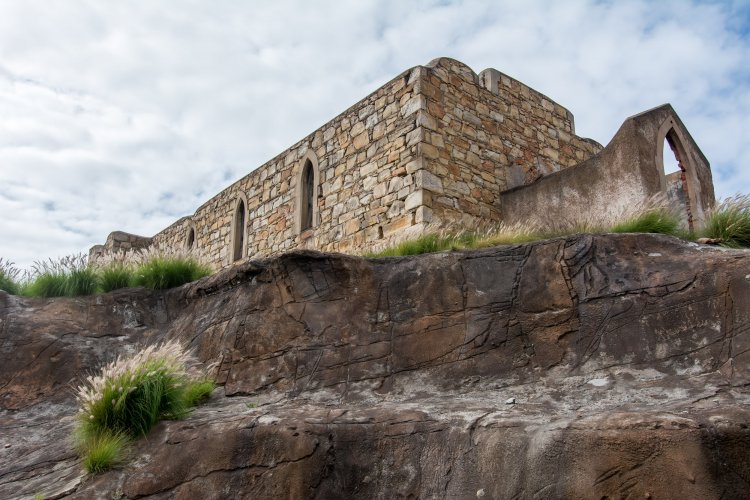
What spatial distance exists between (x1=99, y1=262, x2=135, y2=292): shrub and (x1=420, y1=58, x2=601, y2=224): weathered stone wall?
4.52m

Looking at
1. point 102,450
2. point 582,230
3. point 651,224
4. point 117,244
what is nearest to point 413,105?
point 582,230

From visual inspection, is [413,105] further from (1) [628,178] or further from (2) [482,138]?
(1) [628,178]

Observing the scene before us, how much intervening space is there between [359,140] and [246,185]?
4391mm

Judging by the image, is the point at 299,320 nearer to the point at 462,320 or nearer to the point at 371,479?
the point at 462,320

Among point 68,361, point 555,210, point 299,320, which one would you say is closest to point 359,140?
point 555,210

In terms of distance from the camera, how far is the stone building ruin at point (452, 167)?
9.50m

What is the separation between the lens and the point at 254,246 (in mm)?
14031

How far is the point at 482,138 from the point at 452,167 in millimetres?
1191

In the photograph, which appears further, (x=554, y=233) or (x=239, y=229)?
(x=239, y=229)

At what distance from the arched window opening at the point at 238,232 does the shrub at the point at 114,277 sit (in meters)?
5.68

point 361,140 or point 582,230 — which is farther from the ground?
point 361,140

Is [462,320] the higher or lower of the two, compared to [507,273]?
lower

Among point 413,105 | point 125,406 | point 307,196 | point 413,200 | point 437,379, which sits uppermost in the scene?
point 413,105

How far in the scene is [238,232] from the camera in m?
14.9
